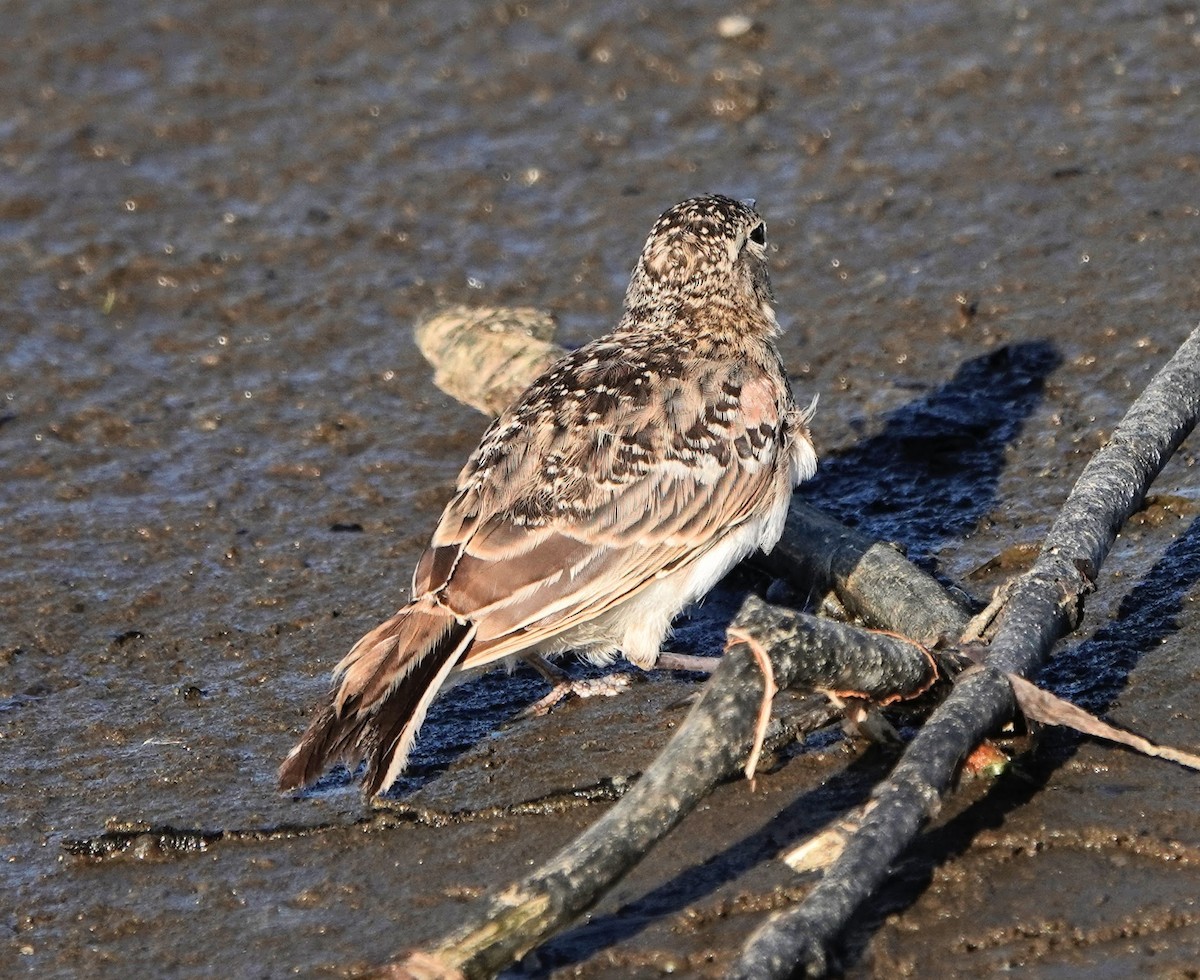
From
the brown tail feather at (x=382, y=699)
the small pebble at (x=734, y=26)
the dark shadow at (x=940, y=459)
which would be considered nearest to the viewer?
the brown tail feather at (x=382, y=699)

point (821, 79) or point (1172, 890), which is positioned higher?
point (821, 79)

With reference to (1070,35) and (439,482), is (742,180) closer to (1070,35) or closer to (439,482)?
(1070,35)

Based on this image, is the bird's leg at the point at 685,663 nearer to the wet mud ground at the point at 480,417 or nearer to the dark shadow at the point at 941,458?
the wet mud ground at the point at 480,417

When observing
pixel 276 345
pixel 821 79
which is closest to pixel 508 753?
pixel 276 345

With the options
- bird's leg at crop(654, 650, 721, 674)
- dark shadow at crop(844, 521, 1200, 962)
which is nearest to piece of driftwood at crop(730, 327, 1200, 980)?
dark shadow at crop(844, 521, 1200, 962)

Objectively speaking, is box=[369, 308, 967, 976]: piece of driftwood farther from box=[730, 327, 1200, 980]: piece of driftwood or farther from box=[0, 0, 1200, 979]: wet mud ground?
box=[0, 0, 1200, 979]: wet mud ground

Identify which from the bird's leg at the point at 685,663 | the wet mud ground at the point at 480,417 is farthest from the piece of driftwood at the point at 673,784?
the bird's leg at the point at 685,663

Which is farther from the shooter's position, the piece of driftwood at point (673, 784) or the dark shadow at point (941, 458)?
the dark shadow at point (941, 458)
